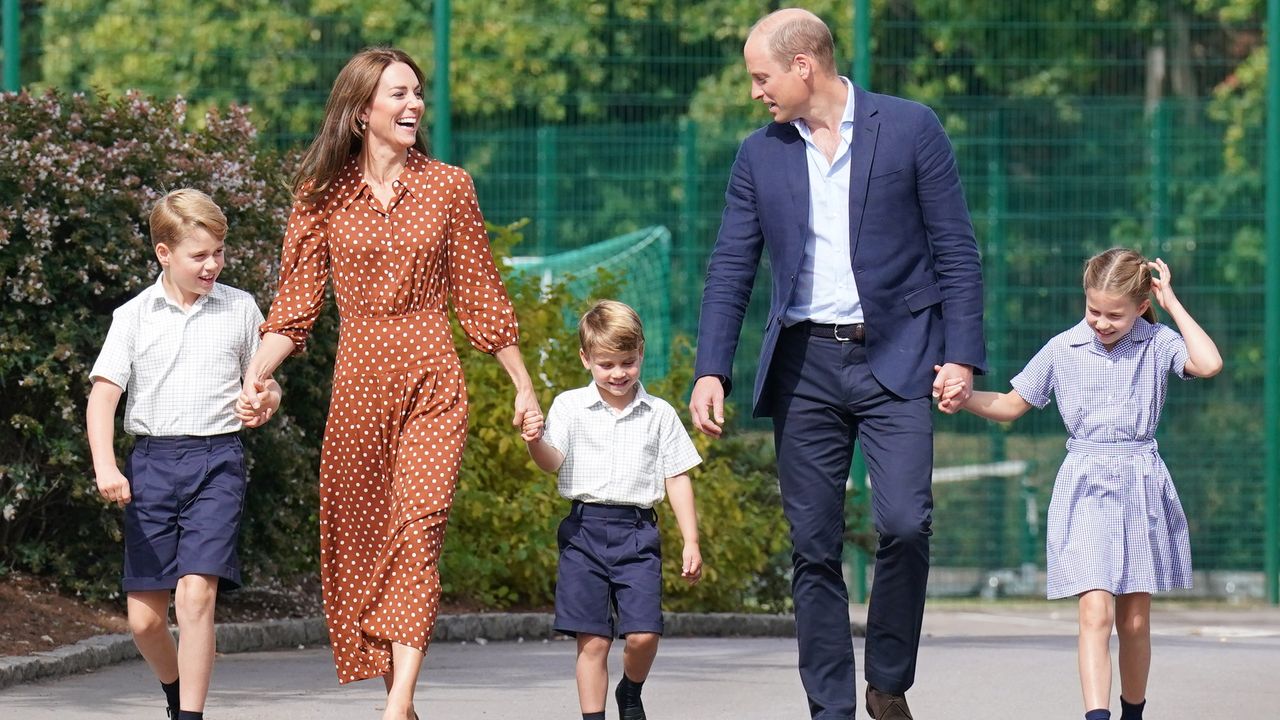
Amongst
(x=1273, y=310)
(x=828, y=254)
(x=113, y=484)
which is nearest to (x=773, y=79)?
Result: (x=828, y=254)

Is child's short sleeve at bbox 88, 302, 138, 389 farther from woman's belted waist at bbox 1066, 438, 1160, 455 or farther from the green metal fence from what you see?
the green metal fence

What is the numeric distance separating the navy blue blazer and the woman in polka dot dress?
2.18ft

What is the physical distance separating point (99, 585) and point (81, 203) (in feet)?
4.79

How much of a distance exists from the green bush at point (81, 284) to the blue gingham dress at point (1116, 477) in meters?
3.50

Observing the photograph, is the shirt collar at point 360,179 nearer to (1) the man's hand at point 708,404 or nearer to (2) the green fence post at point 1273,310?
(1) the man's hand at point 708,404

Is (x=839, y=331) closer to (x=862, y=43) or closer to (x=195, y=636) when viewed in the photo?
(x=195, y=636)

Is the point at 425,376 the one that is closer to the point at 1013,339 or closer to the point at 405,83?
the point at 405,83

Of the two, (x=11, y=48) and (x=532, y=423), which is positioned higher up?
(x=11, y=48)

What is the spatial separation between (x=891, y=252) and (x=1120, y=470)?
967 mm

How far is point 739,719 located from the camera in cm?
641

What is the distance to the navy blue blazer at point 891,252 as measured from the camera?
5.57m

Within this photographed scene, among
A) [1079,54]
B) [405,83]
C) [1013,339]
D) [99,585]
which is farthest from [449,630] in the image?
[1079,54]

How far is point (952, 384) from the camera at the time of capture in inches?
218

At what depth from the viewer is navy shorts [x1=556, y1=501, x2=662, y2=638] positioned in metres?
5.73
